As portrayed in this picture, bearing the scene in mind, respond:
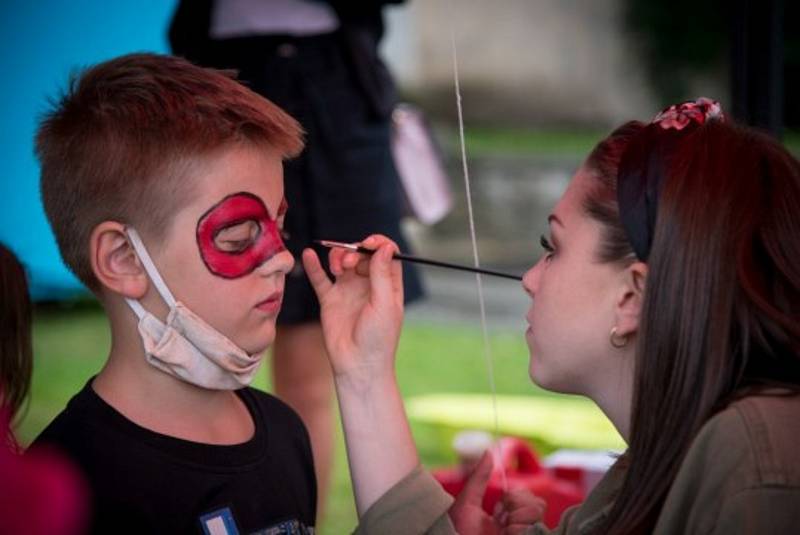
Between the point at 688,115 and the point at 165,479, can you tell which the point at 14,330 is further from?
the point at 688,115

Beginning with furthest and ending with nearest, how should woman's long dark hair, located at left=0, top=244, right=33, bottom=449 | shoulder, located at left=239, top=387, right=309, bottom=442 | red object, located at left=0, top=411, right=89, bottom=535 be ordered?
woman's long dark hair, located at left=0, top=244, right=33, bottom=449, shoulder, located at left=239, top=387, right=309, bottom=442, red object, located at left=0, top=411, right=89, bottom=535

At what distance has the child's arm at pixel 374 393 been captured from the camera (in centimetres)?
201

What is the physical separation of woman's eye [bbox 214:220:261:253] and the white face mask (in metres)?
0.10

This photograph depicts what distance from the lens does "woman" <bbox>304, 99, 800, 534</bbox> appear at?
173cm

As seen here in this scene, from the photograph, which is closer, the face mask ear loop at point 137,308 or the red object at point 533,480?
the face mask ear loop at point 137,308

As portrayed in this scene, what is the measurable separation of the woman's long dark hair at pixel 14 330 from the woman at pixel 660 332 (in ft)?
1.74

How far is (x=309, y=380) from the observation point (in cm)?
324

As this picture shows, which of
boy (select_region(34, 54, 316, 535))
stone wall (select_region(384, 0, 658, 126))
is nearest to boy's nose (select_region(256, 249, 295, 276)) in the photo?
boy (select_region(34, 54, 316, 535))

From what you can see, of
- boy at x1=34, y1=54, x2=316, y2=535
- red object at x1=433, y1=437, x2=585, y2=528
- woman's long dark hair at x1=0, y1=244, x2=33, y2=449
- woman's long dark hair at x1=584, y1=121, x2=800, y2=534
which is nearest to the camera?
woman's long dark hair at x1=584, y1=121, x2=800, y2=534

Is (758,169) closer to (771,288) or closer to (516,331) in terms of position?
(771,288)

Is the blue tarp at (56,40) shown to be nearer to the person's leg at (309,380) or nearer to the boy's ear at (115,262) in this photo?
the person's leg at (309,380)

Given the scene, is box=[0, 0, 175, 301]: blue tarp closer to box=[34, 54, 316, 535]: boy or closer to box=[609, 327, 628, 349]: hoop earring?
box=[34, 54, 316, 535]: boy

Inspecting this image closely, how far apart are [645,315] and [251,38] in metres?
1.57

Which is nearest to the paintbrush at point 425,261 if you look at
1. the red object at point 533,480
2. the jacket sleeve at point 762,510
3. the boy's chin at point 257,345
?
the boy's chin at point 257,345
